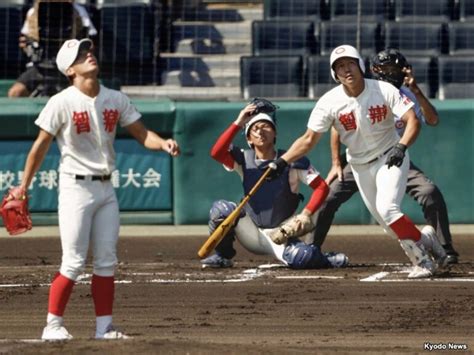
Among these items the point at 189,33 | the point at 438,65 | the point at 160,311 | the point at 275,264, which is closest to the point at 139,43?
the point at 189,33

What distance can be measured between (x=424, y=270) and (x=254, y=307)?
180cm

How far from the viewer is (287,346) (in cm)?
754

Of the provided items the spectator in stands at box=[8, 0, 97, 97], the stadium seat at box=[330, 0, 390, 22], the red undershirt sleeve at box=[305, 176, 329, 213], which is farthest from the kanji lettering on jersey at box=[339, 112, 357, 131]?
the stadium seat at box=[330, 0, 390, 22]

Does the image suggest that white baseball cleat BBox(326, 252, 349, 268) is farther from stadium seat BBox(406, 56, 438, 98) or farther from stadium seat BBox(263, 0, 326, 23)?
stadium seat BBox(263, 0, 326, 23)

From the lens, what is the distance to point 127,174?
14.8m

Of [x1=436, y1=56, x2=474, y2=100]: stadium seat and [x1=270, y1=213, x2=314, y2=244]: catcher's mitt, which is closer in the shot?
[x1=270, y1=213, x2=314, y2=244]: catcher's mitt

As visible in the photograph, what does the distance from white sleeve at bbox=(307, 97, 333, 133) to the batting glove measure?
35 centimetres

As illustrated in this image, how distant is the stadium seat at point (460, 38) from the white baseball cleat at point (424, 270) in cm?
691

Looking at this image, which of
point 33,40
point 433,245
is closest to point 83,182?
point 433,245

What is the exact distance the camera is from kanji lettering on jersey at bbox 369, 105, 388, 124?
10109mm

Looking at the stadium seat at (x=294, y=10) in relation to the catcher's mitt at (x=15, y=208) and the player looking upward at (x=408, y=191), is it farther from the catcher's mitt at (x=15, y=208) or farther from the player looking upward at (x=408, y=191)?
the catcher's mitt at (x=15, y=208)

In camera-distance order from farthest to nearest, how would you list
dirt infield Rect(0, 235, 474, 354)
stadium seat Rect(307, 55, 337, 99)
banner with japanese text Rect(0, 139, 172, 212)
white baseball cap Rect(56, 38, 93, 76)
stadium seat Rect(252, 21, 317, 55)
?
stadium seat Rect(252, 21, 317, 55), stadium seat Rect(307, 55, 337, 99), banner with japanese text Rect(0, 139, 172, 212), white baseball cap Rect(56, 38, 93, 76), dirt infield Rect(0, 235, 474, 354)

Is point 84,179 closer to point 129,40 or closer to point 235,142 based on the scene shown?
point 235,142

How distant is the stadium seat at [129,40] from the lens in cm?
1686
